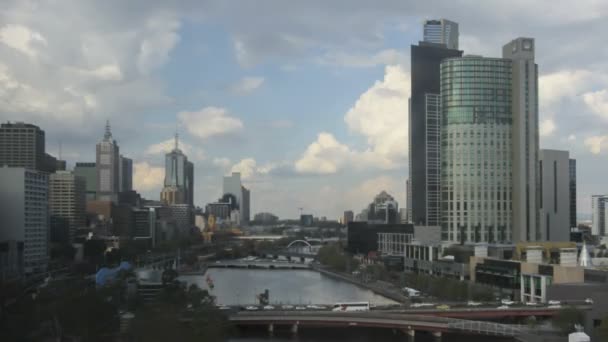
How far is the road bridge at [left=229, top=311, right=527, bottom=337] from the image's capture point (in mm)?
18266

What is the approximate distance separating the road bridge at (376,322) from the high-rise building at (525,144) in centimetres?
2188

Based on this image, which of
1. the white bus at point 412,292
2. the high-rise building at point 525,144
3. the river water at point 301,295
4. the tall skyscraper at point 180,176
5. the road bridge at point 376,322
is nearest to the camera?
the road bridge at point 376,322

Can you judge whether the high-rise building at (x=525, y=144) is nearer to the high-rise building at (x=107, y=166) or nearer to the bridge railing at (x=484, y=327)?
the bridge railing at (x=484, y=327)

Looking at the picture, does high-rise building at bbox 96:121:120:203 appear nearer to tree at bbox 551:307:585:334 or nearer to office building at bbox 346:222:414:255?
office building at bbox 346:222:414:255

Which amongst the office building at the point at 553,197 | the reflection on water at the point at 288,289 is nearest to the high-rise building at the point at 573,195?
the office building at the point at 553,197

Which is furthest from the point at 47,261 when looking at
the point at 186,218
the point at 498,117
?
the point at 186,218

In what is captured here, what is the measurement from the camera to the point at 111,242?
5494 centimetres

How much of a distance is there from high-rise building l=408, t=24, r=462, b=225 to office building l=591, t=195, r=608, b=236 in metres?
13.8

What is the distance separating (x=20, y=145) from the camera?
56.0 m

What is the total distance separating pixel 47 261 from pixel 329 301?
16120mm

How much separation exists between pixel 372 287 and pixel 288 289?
382 centimetres

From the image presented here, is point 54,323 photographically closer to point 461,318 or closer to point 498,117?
point 461,318

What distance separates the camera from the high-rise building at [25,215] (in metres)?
34.1

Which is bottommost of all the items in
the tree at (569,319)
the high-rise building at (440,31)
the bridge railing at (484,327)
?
the bridge railing at (484,327)
